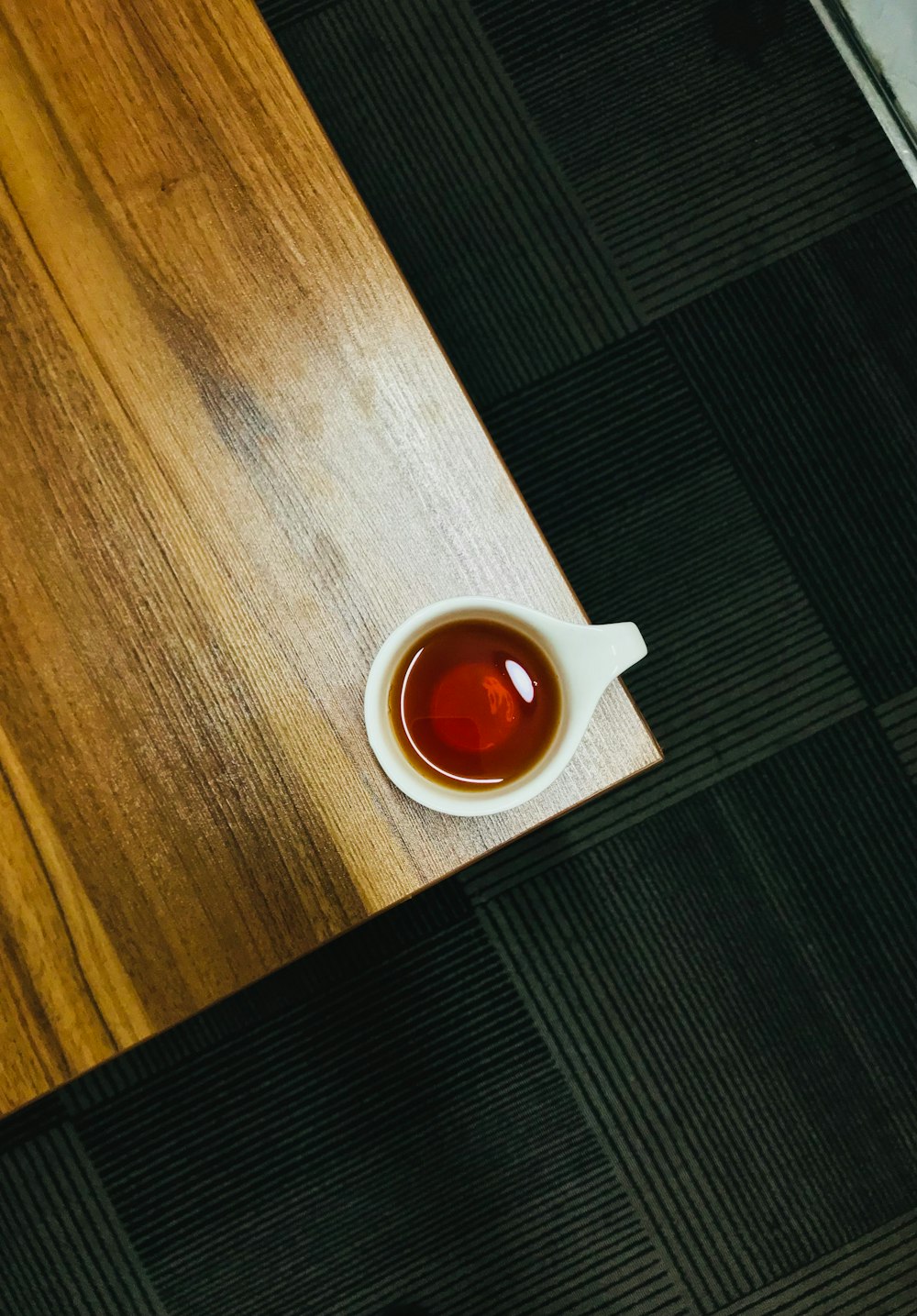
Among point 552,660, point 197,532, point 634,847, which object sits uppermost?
point 197,532

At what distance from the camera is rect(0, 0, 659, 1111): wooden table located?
60 cm

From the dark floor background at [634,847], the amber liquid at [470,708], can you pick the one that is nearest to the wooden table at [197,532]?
the amber liquid at [470,708]

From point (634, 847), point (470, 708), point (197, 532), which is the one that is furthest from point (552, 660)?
point (634, 847)

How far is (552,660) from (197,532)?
27 centimetres

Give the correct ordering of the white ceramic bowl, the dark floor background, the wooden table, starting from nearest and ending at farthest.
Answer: the white ceramic bowl < the wooden table < the dark floor background

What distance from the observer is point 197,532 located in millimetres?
625

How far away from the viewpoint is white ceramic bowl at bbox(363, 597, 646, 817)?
501 millimetres

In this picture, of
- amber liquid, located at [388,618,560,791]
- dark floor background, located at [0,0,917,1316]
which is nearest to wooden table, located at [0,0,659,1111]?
amber liquid, located at [388,618,560,791]

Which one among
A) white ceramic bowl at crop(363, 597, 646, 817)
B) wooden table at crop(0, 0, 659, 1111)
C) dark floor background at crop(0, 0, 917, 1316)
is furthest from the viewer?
dark floor background at crop(0, 0, 917, 1316)

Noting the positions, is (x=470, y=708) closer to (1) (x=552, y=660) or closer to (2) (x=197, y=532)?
(1) (x=552, y=660)

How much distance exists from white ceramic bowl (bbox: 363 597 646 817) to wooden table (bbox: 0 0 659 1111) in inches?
3.2

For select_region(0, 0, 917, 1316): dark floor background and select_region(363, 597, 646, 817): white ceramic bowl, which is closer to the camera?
select_region(363, 597, 646, 817): white ceramic bowl

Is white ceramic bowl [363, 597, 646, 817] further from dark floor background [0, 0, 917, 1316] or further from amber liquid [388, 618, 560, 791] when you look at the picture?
dark floor background [0, 0, 917, 1316]

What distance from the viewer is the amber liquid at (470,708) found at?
0.55 metres
